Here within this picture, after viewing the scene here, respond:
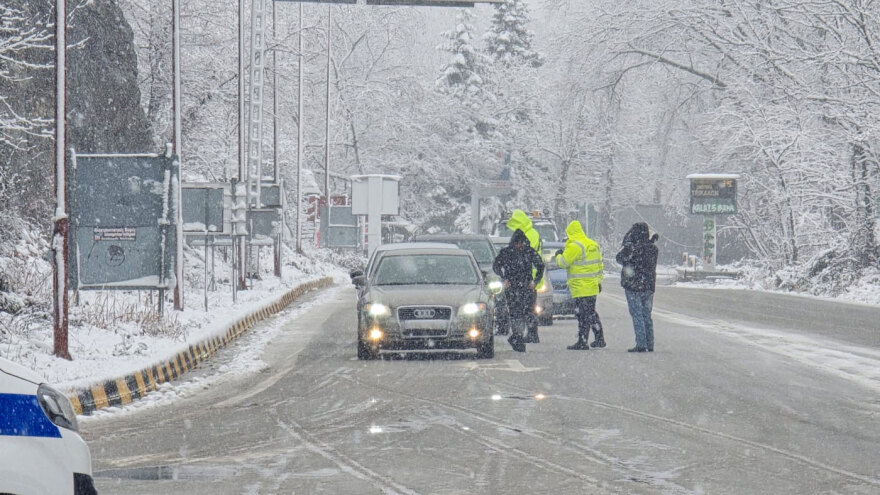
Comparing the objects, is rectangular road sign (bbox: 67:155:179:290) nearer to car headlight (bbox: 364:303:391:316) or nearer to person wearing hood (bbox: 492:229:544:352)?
car headlight (bbox: 364:303:391:316)

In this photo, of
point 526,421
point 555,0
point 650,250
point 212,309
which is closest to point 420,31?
point 555,0

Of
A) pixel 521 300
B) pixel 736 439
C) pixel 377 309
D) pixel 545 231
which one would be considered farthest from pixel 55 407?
pixel 545 231

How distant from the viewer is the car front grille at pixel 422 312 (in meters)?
16.0

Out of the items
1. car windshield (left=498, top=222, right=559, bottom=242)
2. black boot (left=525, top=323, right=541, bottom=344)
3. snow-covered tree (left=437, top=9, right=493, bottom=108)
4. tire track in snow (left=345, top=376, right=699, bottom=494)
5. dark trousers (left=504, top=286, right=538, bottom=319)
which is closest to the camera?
tire track in snow (left=345, top=376, right=699, bottom=494)

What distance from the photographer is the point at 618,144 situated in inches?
3125

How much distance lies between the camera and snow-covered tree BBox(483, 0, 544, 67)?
270 feet

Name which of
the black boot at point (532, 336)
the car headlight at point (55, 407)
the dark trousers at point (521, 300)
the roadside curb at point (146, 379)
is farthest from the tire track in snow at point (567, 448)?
the black boot at point (532, 336)

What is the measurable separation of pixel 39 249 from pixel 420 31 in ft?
178

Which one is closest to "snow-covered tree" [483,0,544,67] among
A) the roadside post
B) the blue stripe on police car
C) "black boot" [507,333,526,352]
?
the roadside post

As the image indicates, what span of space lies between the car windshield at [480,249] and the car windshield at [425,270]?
14.8 ft

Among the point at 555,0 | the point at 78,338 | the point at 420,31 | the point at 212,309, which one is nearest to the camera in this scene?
the point at 78,338

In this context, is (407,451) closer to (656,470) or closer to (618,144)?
(656,470)

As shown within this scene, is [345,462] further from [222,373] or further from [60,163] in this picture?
[222,373]

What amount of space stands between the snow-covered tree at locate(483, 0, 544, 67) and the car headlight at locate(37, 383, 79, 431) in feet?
254
